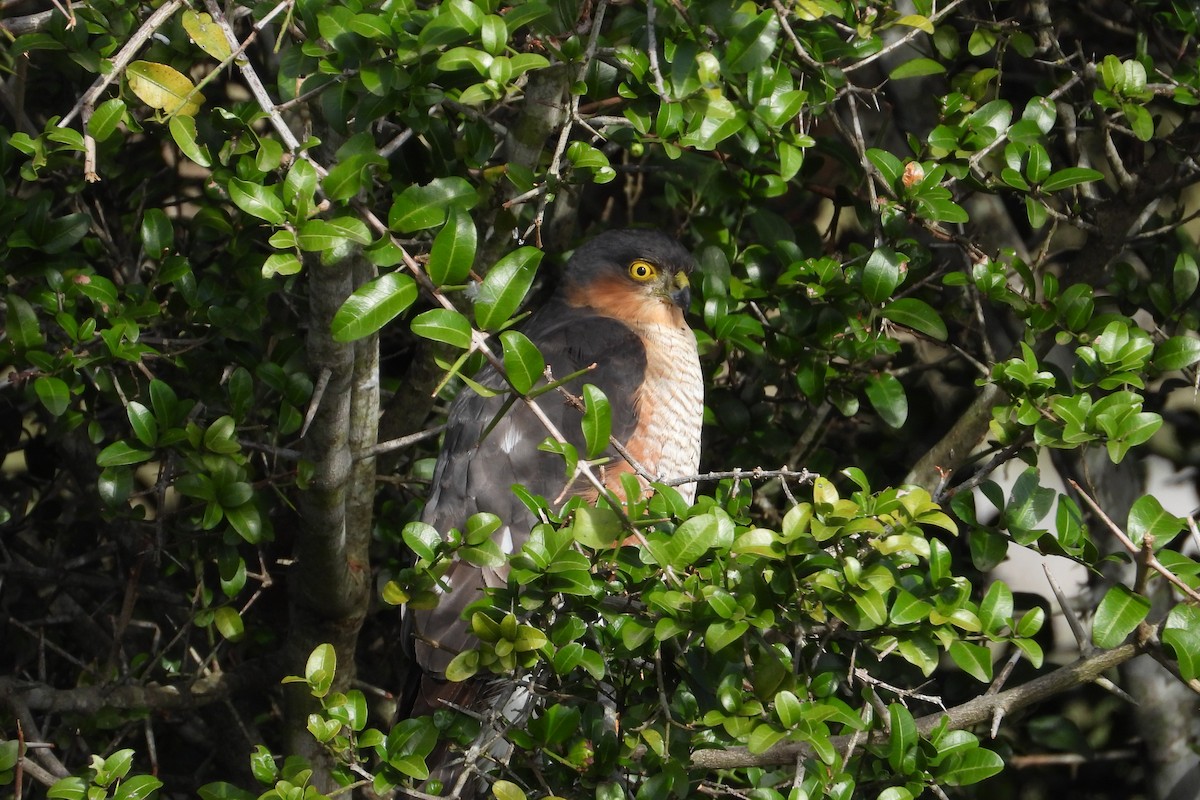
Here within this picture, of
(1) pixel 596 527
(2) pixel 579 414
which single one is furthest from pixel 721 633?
(2) pixel 579 414

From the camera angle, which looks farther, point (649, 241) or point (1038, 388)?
point (649, 241)

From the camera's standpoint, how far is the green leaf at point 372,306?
1.82 metres

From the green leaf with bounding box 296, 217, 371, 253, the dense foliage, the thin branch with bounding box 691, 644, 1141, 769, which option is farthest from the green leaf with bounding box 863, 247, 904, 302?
the green leaf with bounding box 296, 217, 371, 253

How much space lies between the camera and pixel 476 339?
72.0 inches

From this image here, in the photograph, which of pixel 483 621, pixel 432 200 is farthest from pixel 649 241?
pixel 483 621

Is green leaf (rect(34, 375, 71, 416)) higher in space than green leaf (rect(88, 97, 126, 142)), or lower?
lower

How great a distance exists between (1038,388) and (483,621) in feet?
3.98

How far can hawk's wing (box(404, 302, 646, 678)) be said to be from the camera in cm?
306

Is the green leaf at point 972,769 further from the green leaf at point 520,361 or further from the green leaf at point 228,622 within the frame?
the green leaf at point 228,622

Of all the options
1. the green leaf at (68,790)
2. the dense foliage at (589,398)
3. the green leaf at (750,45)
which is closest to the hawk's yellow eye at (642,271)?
the dense foliage at (589,398)

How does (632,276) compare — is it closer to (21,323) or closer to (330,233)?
(21,323)

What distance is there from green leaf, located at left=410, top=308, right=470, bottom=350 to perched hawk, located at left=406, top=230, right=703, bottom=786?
1.18m

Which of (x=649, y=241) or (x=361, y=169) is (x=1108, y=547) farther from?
(x=361, y=169)

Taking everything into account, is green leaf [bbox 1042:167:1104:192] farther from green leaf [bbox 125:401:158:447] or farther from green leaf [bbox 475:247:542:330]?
green leaf [bbox 125:401:158:447]
